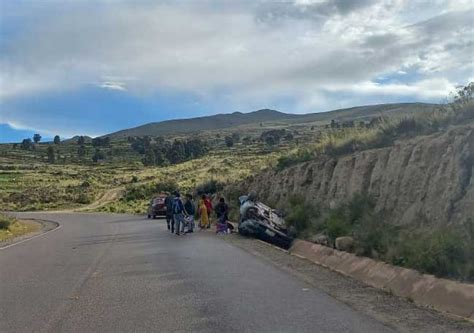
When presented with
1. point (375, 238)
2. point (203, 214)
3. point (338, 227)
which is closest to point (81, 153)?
point (203, 214)

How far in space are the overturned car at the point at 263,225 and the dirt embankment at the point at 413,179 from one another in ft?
6.13

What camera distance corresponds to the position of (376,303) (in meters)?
9.78

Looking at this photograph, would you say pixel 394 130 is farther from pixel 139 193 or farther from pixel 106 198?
pixel 106 198

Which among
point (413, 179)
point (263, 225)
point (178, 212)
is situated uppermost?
point (413, 179)

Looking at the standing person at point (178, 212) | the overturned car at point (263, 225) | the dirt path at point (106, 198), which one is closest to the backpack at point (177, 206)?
the standing person at point (178, 212)

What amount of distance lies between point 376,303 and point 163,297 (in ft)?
11.9

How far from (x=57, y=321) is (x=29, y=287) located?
12.2 ft

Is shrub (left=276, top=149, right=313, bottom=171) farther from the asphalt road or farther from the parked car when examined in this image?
the parked car

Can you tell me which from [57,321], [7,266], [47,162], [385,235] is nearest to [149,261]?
[7,266]

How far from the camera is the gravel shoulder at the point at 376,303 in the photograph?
26.6 feet

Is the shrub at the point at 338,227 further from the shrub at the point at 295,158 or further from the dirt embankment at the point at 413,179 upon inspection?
the shrub at the point at 295,158

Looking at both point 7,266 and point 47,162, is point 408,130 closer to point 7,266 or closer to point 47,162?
point 7,266

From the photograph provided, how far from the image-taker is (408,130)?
21.0 m

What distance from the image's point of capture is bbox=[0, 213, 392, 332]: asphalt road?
27.8 feet
